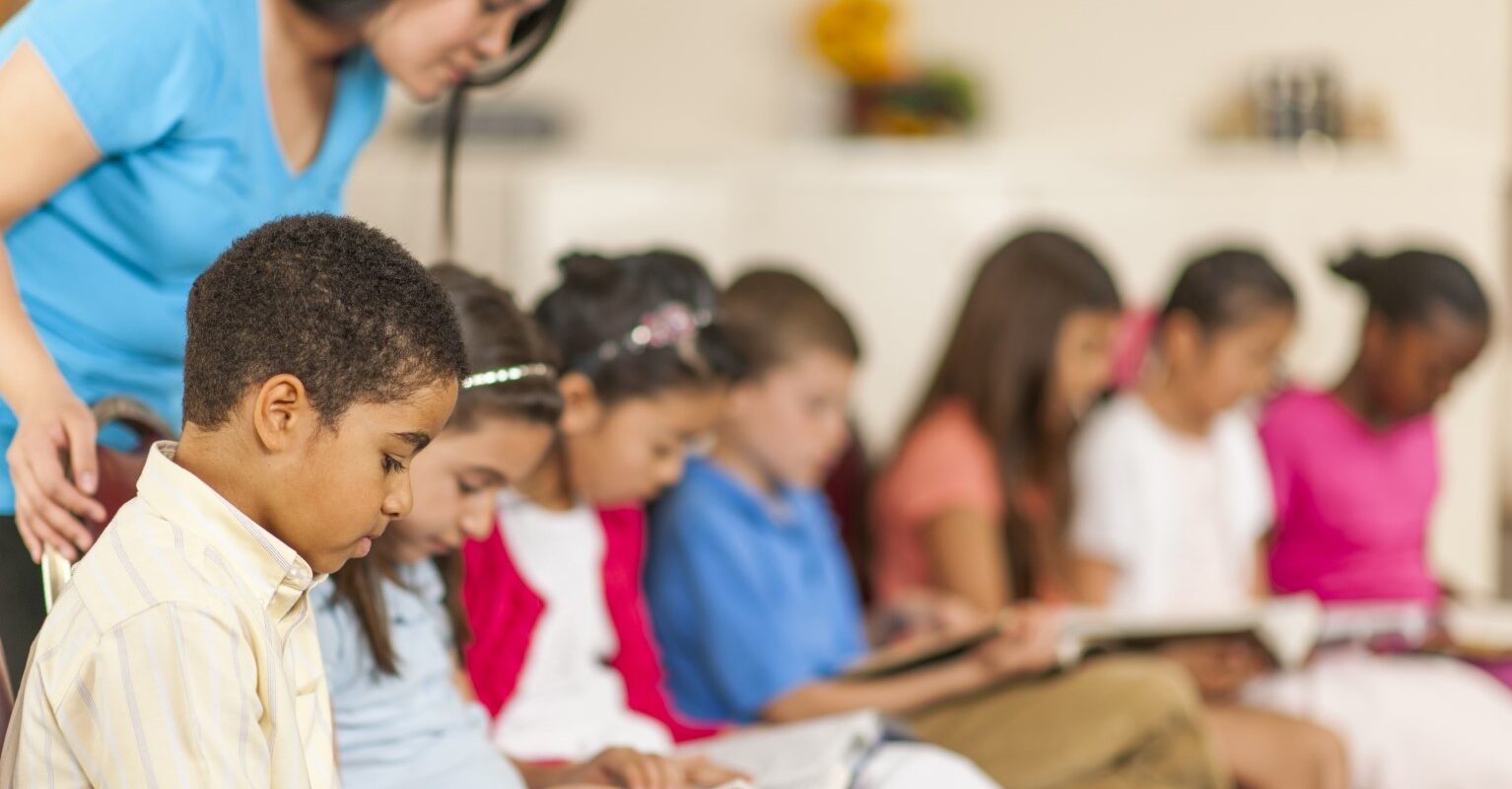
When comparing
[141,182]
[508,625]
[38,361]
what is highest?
[141,182]

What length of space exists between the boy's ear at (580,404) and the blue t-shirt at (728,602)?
0.74 ft

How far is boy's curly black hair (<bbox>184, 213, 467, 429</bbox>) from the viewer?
97 cm

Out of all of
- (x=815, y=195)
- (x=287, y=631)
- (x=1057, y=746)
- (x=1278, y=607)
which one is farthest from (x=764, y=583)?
(x=815, y=195)

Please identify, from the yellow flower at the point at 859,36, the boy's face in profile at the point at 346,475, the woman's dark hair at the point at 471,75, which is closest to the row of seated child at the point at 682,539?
the boy's face in profile at the point at 346,475

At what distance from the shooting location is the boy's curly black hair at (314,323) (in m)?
0.97

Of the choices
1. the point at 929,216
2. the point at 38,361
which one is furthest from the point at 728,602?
the point at 929,216

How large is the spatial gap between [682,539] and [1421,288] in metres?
1.21

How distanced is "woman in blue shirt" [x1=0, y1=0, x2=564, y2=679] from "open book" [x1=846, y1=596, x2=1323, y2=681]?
84 cm

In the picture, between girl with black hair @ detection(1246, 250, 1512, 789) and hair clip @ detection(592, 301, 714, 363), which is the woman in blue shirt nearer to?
hair clip @ detection(592, 301, 714, 363)

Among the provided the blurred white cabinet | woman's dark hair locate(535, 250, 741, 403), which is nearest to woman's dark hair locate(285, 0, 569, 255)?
woman's dark hair locate(535, 250, 741, 403)

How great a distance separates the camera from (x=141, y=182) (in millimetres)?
1315

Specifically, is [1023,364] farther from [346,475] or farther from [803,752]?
[346,475]

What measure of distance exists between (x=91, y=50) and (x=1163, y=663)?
1.33m

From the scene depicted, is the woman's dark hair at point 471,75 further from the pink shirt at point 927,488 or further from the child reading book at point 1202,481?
A: the child reading book at point 1202,481
